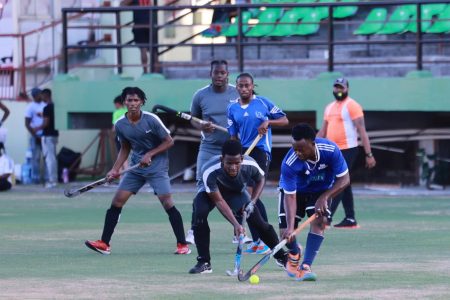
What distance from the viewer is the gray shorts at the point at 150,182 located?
14.2m

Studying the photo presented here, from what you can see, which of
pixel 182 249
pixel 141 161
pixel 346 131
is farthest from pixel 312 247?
pixel 346 131

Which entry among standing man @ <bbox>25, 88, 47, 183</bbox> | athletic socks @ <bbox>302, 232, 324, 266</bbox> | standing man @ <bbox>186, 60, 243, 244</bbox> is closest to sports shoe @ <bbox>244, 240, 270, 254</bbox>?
standing man @ <bbox>186, 60, 243, 244</bbox>

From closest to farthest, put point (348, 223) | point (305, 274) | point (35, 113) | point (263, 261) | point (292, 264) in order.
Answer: point (305, 274) → point (263, 261) → point (292, 264) → point (348, 223) → point (35, 113)

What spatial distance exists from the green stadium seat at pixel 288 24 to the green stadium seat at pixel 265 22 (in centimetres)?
13

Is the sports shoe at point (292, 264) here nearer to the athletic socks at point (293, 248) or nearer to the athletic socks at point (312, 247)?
the athletic socks at point (293, 248)

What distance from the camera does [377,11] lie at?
84.5ft

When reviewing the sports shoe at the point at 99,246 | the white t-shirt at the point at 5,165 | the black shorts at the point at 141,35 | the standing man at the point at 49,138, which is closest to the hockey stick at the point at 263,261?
the sports shoe at the point at 99,246

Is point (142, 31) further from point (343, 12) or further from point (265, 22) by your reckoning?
point (343, 12)

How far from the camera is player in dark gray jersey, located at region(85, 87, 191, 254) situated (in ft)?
45.7

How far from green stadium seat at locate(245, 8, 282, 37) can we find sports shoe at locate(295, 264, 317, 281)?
1375 cm

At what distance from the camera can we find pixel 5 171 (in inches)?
942

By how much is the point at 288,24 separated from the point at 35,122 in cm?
518

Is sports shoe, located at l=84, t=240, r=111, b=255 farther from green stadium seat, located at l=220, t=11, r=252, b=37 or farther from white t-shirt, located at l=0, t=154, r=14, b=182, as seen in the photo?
A: green stadium seat, located at l=220, t=11, r=252, b=37

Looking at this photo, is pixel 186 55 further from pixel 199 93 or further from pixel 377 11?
pixel 199 93
